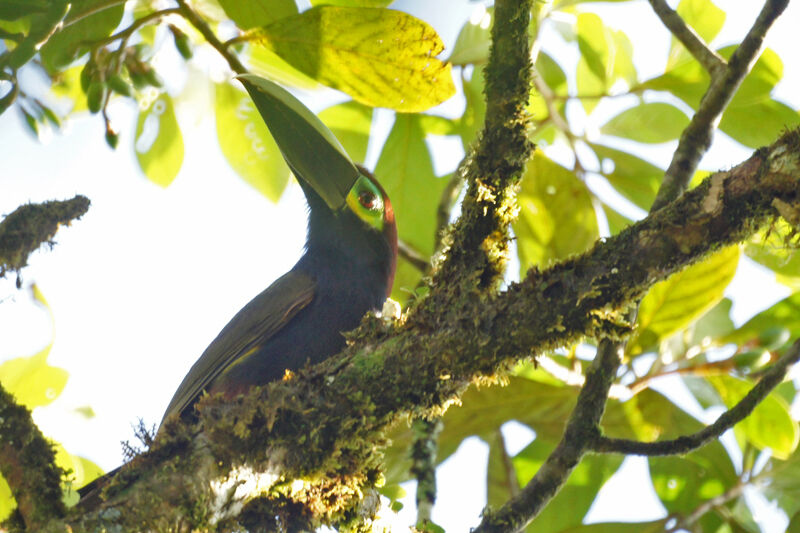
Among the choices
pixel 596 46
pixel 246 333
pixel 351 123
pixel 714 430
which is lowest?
pixel 714 430

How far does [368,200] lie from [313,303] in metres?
0.53

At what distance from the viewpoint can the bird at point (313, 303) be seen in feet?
9.57

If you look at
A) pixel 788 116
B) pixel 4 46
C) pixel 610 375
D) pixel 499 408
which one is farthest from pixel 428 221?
pixel 4 46

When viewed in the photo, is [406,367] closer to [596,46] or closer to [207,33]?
[207,33]

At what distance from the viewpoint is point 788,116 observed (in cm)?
300

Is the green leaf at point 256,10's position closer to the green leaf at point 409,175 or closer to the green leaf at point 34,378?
the green leaf at point 409,175

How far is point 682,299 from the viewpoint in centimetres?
290

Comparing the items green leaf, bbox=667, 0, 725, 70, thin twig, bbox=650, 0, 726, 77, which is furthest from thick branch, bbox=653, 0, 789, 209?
green leaf, bbox=667, 0, 725, 70

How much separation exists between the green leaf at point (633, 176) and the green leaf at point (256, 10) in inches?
63.3

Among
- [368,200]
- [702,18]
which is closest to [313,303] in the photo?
[368,200]

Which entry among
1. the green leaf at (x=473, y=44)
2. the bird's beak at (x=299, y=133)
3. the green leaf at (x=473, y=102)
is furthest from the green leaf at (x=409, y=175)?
the bird's beak at (x=299, y=133)

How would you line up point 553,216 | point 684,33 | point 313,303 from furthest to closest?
1. point 553,216
2. point 313,303
3. point 684,33

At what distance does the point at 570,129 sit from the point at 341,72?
1.42 m

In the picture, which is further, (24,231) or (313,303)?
(313,303)
